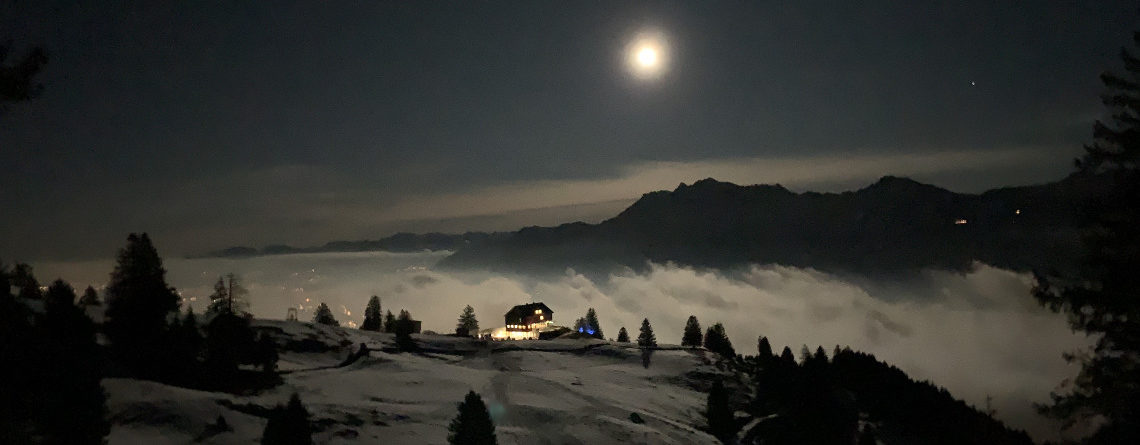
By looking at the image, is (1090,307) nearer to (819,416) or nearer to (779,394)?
(819,416)

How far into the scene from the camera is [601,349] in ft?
297

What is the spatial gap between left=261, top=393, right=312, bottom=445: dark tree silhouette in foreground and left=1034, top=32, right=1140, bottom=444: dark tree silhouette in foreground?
87.8ft

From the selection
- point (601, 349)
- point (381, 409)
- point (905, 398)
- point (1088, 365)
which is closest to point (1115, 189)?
point (1088, 365)

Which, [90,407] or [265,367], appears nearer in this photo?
[90,407]

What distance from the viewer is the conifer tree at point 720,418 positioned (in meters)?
55.6

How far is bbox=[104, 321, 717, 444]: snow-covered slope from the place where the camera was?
37125mm

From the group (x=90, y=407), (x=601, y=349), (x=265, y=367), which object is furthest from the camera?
(x=601, y=349)

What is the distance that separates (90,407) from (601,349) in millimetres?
71370

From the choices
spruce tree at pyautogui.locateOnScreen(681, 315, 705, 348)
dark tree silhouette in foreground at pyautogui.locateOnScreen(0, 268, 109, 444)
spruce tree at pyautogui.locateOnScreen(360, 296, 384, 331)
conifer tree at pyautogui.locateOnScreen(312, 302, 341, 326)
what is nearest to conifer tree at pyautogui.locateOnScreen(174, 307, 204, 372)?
dark tree silhouette in foreground at pyautogui.locateOnScreen(0, 268, 109, 444)

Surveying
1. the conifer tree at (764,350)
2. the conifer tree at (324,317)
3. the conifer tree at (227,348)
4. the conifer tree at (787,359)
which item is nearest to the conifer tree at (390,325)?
the conifer tree at (324,317)

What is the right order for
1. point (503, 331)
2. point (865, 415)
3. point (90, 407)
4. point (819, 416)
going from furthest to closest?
point (503, 331) < point (865, 415) < point (819, 416) < point (90, 407)

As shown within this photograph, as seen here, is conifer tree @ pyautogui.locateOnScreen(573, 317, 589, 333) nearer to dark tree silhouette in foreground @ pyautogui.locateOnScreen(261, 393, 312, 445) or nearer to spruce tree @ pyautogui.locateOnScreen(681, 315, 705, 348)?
spruce tree @ pyautogui.locateOnScreen(681, 315, 705, 348)

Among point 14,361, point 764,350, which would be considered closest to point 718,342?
point 764,350

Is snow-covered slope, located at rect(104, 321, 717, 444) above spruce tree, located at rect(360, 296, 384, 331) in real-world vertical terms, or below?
below
